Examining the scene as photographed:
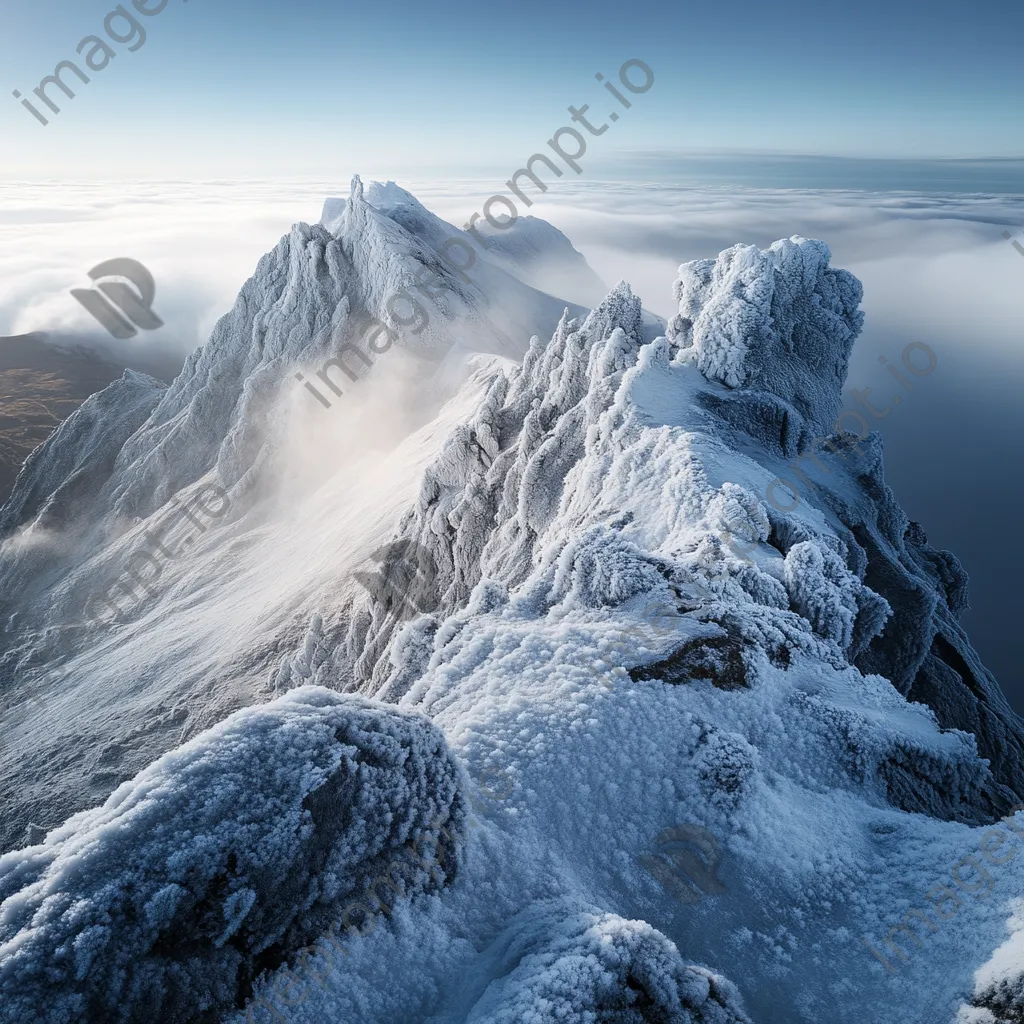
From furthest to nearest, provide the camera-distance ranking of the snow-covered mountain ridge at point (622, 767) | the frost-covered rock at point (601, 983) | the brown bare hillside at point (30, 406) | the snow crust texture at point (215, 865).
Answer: the brown bare hillside at point (30, 406) < the snow-covered mountain ridge at point (622, 767) < the frost-covered rock at point (601, 983) < the snow crust texture at point (215, 865)

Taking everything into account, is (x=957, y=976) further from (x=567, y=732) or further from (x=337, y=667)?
(x=337, y=667)

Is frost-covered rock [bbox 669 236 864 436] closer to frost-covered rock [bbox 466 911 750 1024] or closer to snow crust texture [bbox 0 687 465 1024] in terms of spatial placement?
frost-covered rock [bbox 466 911 750 1024]

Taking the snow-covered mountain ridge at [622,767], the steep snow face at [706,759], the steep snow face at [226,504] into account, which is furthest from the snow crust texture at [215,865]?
the steep snow face at [226,504]

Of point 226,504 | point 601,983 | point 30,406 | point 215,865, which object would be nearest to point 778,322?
point 601,983

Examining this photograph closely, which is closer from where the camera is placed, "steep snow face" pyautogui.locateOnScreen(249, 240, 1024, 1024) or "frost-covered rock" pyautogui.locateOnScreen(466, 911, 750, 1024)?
"frost-covered rock" pyautogui.locateOnScreen(466, 911, 750, 1024)

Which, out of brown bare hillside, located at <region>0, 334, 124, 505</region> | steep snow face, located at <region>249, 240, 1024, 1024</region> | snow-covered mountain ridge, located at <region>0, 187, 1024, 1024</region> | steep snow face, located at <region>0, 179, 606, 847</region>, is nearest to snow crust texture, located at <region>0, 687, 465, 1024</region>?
snow-covered mountain ridge, located at <region>0, 187, 1024, 1024</region>

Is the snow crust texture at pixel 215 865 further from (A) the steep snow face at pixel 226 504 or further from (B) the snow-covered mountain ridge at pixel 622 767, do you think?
(A) the steep snow face at pixel 226 504
